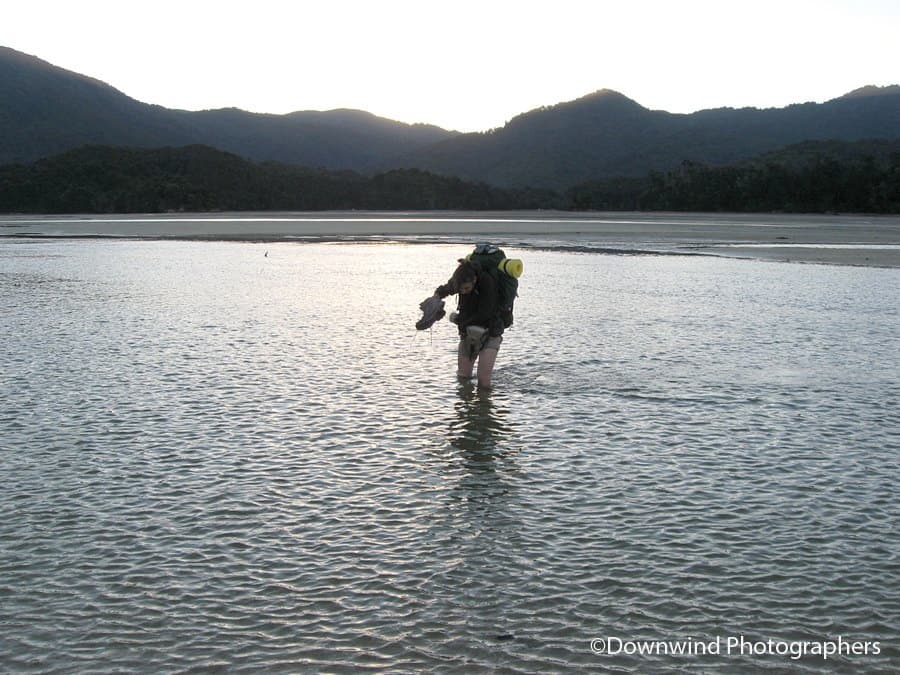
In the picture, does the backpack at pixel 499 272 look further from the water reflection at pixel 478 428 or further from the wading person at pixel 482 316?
the water reflection at pixel 478 428

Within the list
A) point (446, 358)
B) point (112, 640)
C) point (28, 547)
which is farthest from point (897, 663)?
point (446, 358)

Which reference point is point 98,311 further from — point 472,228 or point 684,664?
point 472,228

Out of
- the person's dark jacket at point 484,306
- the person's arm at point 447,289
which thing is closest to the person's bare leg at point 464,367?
the person's dark jacket at point 484,306

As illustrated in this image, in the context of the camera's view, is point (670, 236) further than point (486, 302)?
Yes

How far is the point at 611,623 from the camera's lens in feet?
17.2

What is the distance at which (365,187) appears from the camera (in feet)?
437

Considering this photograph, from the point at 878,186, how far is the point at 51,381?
89199 mm

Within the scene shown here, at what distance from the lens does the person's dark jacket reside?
11.4m

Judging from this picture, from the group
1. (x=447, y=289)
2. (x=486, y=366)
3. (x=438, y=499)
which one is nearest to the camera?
(x=438, y=499)

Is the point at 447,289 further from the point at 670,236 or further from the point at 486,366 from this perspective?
the point at 670,236

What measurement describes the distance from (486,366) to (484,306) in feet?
2.46

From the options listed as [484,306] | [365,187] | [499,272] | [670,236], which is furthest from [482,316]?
[365,187]

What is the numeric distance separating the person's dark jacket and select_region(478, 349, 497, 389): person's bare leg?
0.24 meters

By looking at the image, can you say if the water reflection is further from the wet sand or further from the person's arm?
the wet sand
